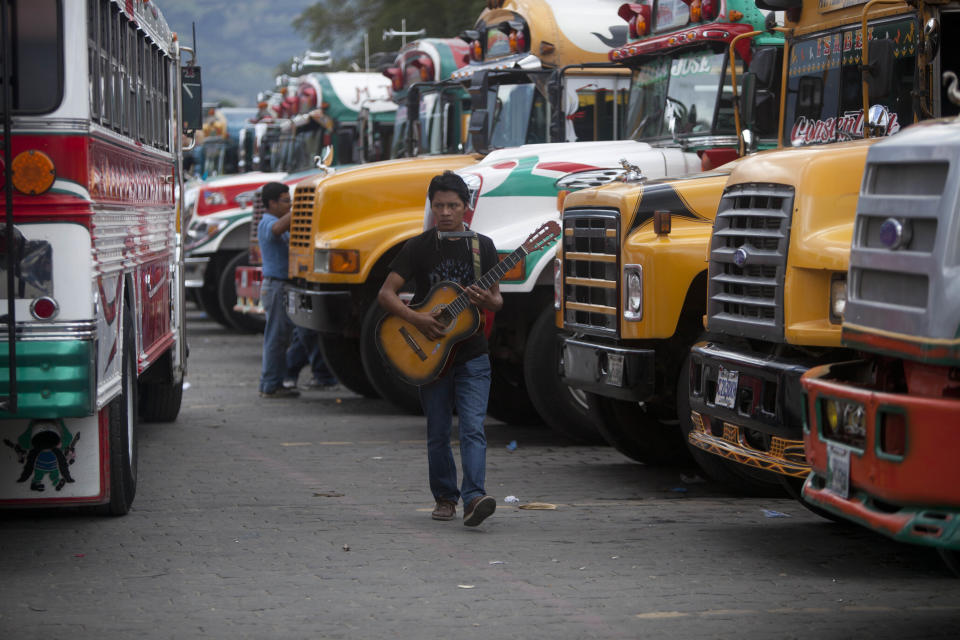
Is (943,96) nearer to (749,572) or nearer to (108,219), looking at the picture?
(749,572)

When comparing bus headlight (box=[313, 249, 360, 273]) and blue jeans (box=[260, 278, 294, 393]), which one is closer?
bus headlight (box=[313, 249, 360, 273])

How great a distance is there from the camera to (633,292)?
8.34 meters

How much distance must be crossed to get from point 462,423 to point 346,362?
242 inches

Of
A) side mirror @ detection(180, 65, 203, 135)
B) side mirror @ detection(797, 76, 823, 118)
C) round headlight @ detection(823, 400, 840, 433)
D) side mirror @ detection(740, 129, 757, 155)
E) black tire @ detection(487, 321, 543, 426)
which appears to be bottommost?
black tire @ detection(487, 321, 543, 426)

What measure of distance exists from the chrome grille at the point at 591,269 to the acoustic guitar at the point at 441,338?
81 cm

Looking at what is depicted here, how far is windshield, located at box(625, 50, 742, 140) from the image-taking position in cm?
1029

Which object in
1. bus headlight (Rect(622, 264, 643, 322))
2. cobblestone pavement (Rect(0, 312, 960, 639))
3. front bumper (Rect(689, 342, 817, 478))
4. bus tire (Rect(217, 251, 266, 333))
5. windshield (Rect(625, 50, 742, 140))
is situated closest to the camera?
cobblestone pavement (Rect(0, 312, 960, 639))

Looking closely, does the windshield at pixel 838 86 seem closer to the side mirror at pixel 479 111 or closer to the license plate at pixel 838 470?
the license plate at pixel 838 470

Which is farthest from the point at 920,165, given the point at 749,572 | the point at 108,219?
the point at 108,219

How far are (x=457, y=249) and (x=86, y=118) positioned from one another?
6.45 ft

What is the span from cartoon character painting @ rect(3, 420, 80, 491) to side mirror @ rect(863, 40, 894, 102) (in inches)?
162

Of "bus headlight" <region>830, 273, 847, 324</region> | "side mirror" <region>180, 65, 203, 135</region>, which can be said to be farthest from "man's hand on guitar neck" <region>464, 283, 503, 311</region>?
"side mirror" <region>180, 65, 203, 135</region>

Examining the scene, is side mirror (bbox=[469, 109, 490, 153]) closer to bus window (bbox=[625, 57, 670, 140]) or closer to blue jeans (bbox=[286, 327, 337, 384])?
bus window (bbox=[625, 57, 670, 140])

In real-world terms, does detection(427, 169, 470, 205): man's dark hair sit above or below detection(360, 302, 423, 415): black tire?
above
